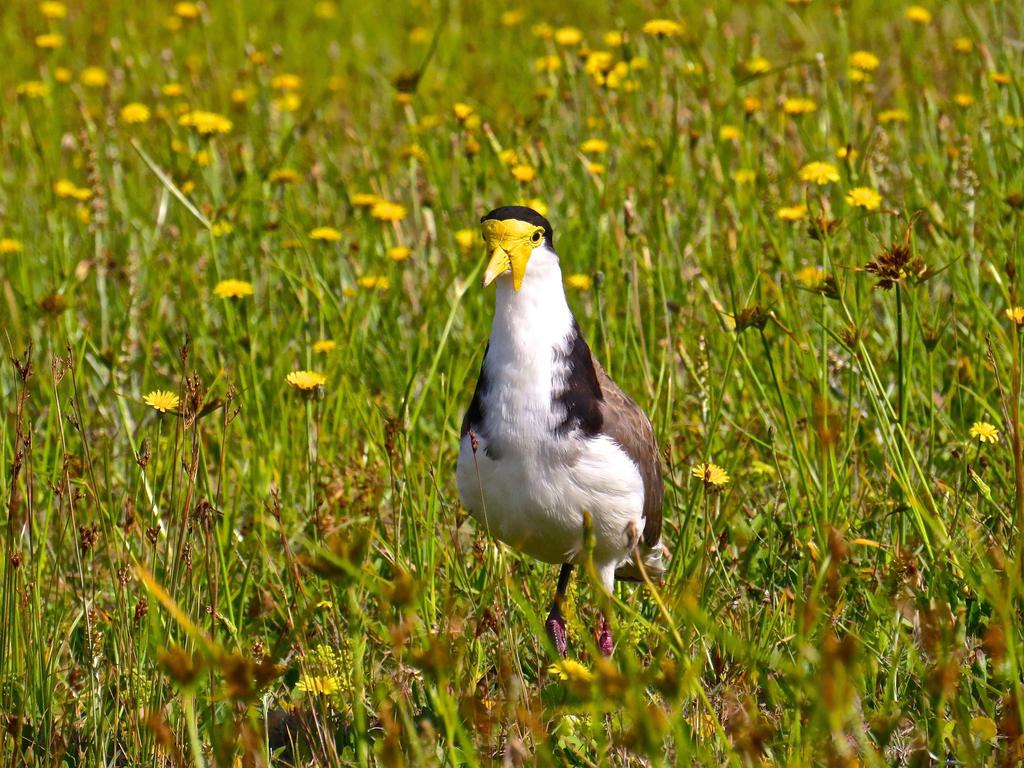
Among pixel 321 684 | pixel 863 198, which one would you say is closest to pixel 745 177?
→ pixel 863 198

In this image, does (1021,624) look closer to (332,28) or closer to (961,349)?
(961,349)

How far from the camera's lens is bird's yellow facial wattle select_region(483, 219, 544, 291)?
3.15 m

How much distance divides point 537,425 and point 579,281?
168 cm

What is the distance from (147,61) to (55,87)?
162 centimetres

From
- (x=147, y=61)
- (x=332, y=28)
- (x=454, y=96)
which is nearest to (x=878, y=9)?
(x=454, y=96)

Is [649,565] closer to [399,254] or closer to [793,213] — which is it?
[793,213]

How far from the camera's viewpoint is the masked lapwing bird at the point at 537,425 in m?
3.13

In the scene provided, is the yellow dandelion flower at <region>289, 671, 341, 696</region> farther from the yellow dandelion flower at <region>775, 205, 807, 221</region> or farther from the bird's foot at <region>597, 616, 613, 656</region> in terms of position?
the yellow dandelion flower at <region>775, 205, 807, 221</region>

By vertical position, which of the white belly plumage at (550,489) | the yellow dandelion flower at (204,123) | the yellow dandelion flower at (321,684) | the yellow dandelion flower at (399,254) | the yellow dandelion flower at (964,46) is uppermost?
the yellow dandelion flower at (964,46)

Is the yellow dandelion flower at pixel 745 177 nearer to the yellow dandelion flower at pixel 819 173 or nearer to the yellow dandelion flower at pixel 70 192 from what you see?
the yellow dandelion flower at pixel 819 173

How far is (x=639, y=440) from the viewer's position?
3.45m

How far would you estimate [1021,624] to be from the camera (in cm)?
301

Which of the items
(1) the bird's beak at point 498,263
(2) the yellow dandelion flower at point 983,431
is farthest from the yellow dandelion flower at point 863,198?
(1) the bird's beak at point 498,263

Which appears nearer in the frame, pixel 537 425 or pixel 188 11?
pixel 537 425
